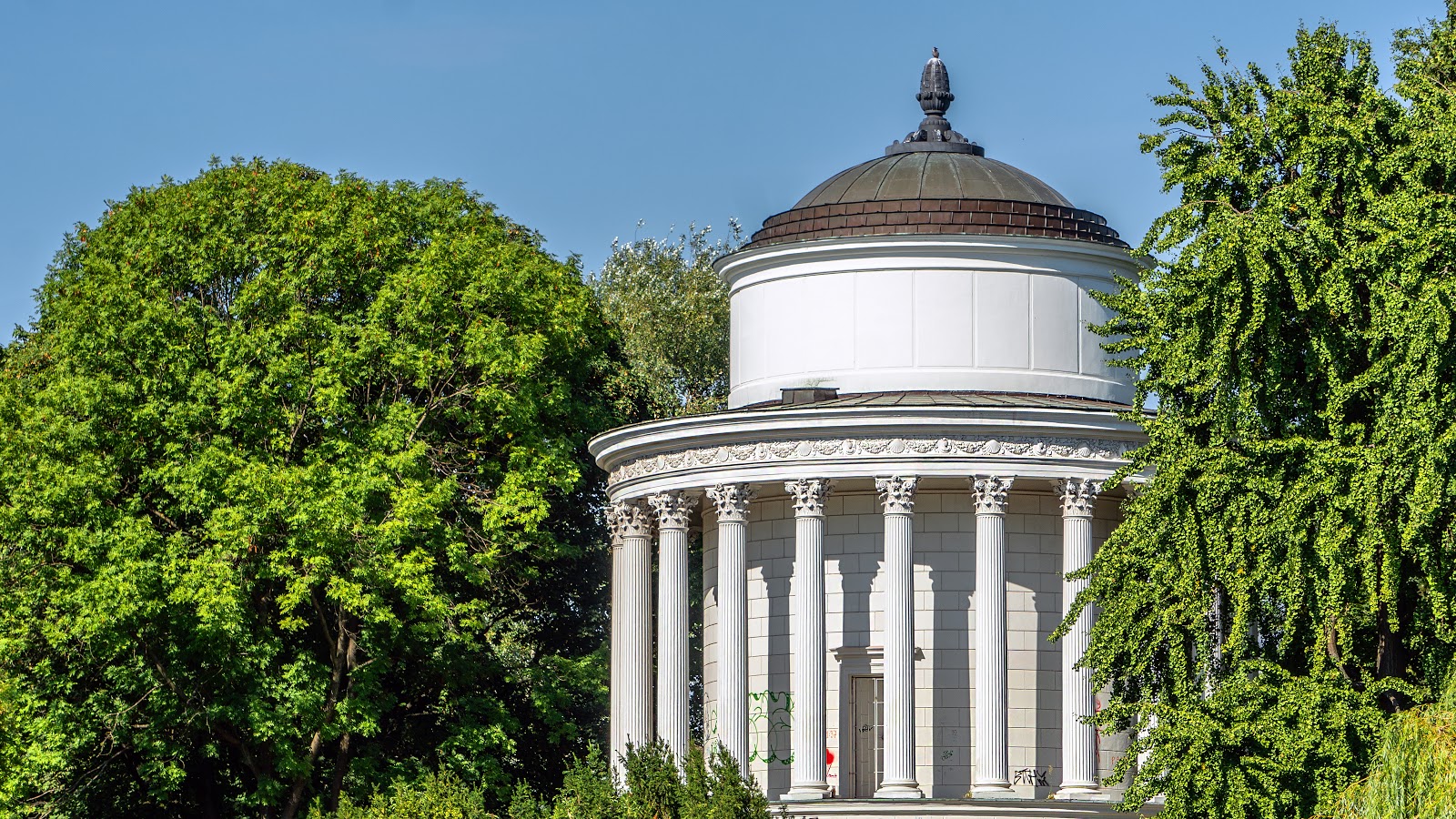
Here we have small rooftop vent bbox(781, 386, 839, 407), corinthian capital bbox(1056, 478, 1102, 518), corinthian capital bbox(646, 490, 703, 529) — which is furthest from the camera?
small rooftop vent bbox(781, 386, 839, 407)

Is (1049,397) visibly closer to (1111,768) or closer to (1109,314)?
(1109,314)

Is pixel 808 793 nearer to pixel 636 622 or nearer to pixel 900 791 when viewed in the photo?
pixel 900 791

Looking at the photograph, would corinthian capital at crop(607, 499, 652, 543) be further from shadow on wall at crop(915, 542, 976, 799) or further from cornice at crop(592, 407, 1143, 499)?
shadow on wall at crop(915, 542, 976, 799)

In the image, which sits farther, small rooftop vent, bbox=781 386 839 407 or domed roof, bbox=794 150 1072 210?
domed roof, bbox=794 150 1072 210

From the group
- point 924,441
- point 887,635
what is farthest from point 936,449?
point 887,635

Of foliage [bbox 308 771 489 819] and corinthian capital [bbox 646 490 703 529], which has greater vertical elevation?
corinthian capital [bbox 646 490 703 529]

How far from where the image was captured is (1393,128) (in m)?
36.8

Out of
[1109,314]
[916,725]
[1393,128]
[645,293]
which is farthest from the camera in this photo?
[645,293]

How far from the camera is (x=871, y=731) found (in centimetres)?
4775

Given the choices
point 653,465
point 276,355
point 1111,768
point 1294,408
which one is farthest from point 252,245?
point 1294,408

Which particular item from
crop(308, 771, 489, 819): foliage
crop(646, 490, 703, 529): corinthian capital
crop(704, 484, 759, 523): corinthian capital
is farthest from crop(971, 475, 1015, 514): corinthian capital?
crop(308, 771, 489, 819): foliage

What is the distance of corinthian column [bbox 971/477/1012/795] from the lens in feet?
148

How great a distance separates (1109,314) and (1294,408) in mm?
13307

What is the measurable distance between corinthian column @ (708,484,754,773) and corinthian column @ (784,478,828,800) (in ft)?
3.22
